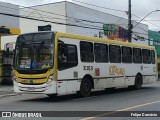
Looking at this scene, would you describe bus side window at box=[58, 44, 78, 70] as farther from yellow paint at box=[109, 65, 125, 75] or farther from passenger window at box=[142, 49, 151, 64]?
passenger window at box=[142, 49, 151, 64]

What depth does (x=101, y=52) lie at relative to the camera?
66.2ft

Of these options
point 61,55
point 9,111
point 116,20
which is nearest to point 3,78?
point 61,55

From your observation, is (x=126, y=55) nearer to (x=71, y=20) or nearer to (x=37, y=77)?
(x=37, y=77)

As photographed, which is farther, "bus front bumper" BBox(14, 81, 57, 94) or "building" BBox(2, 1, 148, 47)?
"building" BBox(2, 1, 148, 47)

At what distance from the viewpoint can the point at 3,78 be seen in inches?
1155

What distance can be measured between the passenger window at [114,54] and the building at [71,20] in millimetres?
16246

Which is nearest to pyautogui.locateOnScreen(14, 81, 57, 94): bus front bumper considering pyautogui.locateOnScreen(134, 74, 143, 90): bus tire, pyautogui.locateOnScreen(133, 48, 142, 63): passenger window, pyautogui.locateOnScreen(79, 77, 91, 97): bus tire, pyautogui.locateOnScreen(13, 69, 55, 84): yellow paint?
pyautogui.locateOnScreen(13, 69, 55, 84): yellow paint

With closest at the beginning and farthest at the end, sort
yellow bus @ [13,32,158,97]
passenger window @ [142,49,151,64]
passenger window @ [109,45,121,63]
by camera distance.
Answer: yellow bus @ [13,32,158,97], passenger window @ [109,45,121,63], passenger window @ [142,49,151,64]

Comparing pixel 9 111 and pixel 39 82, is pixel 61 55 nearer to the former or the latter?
pixel 39 82

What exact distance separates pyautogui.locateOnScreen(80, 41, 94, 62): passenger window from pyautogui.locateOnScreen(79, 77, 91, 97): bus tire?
98 centimetres

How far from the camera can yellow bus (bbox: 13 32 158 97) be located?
54.0 feet

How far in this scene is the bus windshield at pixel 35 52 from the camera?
54.3 feet

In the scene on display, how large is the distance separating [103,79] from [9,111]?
7.98 m

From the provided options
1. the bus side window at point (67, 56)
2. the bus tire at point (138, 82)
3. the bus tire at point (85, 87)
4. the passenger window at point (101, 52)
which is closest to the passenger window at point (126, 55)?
the bus tire at point (138, 82)
